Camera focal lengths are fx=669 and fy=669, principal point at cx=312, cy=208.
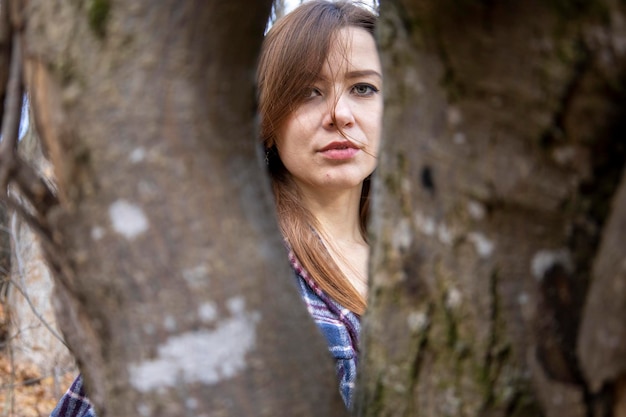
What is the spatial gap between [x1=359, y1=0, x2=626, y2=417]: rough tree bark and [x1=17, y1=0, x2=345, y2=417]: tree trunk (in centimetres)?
18

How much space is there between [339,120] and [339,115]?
0.02 metres

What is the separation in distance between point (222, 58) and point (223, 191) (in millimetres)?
161

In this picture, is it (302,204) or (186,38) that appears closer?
(186,38)

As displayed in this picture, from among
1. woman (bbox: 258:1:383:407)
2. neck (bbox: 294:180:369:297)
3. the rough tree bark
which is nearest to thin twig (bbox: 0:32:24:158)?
the rough tree bark

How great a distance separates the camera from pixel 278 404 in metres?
0.80

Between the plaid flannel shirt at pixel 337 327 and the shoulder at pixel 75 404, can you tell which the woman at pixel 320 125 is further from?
Answer: the shoulder at pixel 75 404

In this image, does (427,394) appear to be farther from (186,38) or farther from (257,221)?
(186,38)

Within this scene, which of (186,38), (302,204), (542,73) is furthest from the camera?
(302,204)

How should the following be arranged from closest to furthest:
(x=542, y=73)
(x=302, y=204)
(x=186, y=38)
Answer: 1. (x=542, y=73)
2. (x=186, y=38)
3. (x=302, y=204)

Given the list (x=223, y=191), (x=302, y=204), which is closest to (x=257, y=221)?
(x=223, y=191)

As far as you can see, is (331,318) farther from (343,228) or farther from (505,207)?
(505,207)

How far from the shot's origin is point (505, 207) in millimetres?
722

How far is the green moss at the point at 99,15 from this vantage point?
0.78 metres

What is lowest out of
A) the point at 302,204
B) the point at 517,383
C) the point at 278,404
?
the point at 278,404
